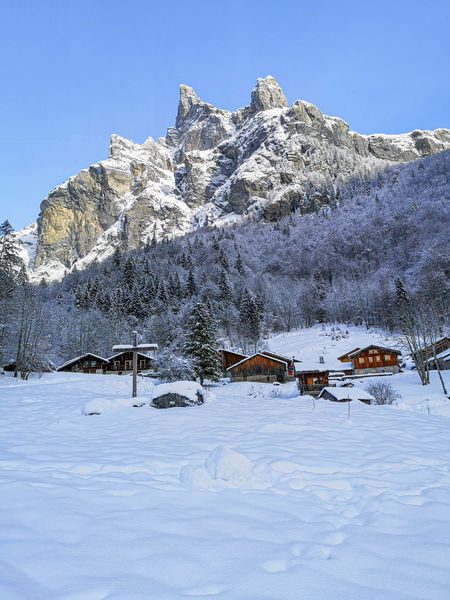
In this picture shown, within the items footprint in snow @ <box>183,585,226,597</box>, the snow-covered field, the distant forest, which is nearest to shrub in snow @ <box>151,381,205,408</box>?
the snow-covered field

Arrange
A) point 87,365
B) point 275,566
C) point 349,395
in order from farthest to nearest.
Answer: point 87,365, point 349,395, point 275,566

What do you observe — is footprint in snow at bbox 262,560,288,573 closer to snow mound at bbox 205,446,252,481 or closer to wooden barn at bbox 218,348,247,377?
snow mound at bbox 205,446,252,481

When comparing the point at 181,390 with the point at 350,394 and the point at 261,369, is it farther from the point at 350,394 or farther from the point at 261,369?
the point at 261,369

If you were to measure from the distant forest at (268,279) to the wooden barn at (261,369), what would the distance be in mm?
10193

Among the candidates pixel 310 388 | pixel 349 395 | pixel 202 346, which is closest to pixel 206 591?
pixel 349 395

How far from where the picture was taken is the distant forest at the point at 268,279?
227ft

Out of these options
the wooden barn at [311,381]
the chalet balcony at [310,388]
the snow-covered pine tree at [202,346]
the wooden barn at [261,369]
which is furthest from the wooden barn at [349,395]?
the wooden barn at [261,369]

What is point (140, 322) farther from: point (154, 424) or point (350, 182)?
point (350, 182)

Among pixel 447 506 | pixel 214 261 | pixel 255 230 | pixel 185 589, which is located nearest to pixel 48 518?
pixel 185 589

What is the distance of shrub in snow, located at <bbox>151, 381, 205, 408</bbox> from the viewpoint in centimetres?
1462

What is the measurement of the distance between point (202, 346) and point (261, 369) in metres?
15.0

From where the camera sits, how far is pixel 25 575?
285cm

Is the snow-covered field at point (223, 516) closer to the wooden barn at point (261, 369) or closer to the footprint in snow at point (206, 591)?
the footprint in snow at point (206, 591)

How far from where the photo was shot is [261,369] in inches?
2087
